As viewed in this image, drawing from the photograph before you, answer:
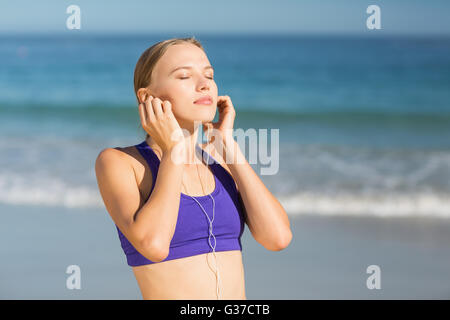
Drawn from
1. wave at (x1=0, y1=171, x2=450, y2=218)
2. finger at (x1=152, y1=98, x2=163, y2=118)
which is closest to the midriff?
finger at (x1=152, y1=98, x2=163, y2=118)

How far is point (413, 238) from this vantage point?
242 inches

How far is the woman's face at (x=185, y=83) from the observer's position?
239 centimetres

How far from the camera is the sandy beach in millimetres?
5137

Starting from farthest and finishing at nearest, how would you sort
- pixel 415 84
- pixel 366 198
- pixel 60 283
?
pixel 415 84 → pixel 366 198 → pixel 60 283

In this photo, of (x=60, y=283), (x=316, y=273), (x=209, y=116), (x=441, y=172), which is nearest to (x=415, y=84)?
(x=441, y=172)

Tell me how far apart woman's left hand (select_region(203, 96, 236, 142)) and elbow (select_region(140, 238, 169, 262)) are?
2.18 feet

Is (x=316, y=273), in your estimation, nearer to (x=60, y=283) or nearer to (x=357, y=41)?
(x=60, y=283)

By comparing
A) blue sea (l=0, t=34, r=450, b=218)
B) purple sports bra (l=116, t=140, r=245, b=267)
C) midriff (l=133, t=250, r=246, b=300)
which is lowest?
midriff (l=133, t=250, r=246, b=300)

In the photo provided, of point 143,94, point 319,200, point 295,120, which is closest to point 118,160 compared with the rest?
point 143,94

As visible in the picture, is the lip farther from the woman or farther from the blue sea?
the blue sea

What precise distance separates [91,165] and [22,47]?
19.9 meters

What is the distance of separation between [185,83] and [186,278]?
0.77 m

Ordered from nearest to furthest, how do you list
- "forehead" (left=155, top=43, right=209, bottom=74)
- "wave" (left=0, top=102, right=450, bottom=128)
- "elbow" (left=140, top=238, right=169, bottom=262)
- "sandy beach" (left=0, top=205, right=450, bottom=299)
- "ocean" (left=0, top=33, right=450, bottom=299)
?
"elbow" (left=140, top=238, right=169, bottom=262)
"forehead" (left=155, top=43, right=209, bottom=74)
"sandy beach" (left=0, top=205, right=450, bottom=299)
"ocean" (left=0, top=33, right=450, bottom=299)
"wave" (left=0, top=102, right=450, bottom=128)

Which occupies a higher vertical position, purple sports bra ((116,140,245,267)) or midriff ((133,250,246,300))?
purple sports bra ((116,140,245,267))
